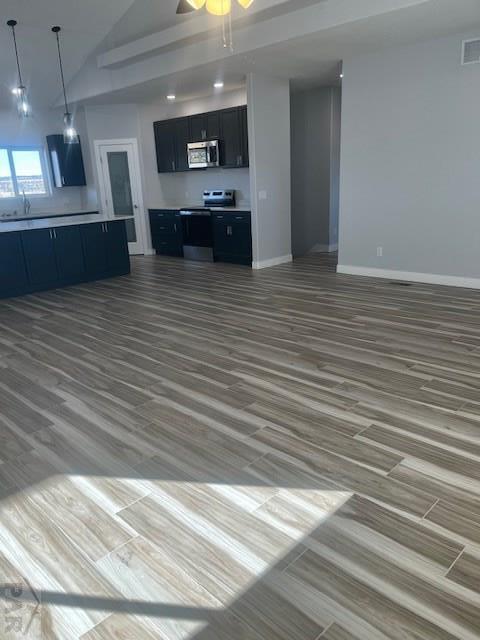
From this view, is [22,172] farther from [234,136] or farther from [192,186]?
[234,136]

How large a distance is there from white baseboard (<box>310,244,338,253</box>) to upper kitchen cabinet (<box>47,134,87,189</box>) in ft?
15.4

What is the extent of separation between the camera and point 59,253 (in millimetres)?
6660

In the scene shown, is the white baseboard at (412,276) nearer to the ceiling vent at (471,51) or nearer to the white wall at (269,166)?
the white wall at (269,166)

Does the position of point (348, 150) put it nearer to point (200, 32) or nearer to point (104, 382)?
point (200, 32)

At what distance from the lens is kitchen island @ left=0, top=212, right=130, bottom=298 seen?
620cm

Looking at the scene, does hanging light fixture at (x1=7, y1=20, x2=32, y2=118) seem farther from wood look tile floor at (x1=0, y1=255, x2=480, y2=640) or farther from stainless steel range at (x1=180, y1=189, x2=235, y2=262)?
stainless steel range at (x1=180, y1=189, x2=235, y2=262)

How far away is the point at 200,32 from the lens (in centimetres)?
539

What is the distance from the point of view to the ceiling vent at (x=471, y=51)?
4.90 meters

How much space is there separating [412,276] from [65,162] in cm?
673

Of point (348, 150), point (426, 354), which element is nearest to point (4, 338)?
point (426, 354)

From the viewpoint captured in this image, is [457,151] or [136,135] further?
[136,135]

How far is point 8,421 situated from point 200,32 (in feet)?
15.6

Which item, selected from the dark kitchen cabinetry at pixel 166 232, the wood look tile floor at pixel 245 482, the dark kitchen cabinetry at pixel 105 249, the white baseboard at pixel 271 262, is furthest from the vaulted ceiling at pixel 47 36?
the wood look tile floor at pixel 245 482

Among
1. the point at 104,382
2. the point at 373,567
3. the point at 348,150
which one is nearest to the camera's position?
the point at 373,567
